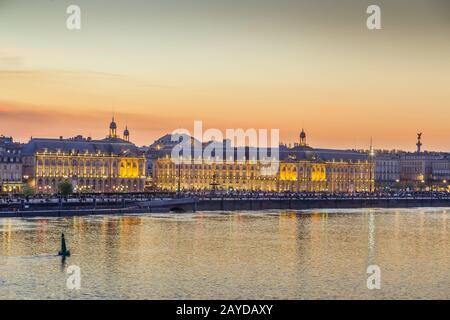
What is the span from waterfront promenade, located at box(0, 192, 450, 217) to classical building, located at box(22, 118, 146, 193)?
31370 millimetres

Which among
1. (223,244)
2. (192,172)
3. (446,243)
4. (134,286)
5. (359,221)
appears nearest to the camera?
(134,286)

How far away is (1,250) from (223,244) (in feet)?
56.4

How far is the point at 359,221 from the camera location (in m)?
104

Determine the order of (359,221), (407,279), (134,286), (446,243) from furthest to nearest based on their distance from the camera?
(359,221) → (446,243) → (407,279) → (134,286)

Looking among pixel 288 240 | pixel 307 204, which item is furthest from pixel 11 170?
pixel 288 240

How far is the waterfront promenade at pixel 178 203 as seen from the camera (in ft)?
326

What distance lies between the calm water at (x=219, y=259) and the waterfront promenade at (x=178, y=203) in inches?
273

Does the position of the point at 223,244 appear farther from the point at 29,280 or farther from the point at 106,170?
the point at 106,170

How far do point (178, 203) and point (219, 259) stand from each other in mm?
57696

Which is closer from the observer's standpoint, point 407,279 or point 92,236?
point 407,279

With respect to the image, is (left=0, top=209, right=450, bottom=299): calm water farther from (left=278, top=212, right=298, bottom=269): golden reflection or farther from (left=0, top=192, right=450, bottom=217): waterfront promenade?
(left=0, top=192, right=450, bottom=217): waterfront promenade
